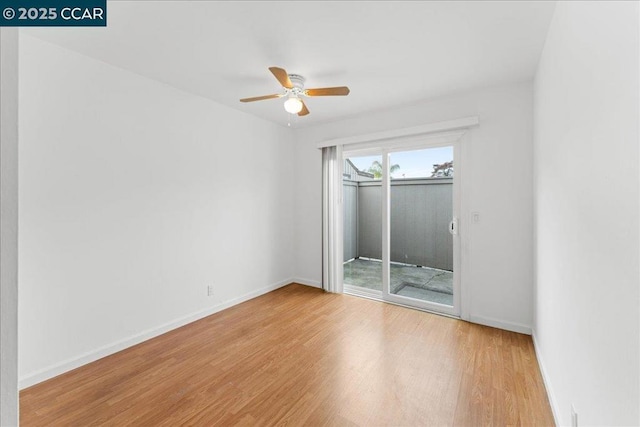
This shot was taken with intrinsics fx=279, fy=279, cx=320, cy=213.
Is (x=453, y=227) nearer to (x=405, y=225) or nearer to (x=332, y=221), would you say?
(x=405, y=225)

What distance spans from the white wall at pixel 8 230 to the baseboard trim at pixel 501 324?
361 cm

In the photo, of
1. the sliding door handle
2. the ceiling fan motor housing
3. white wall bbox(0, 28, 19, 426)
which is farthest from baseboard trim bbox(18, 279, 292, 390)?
the sliding door handle

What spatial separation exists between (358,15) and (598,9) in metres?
1.28

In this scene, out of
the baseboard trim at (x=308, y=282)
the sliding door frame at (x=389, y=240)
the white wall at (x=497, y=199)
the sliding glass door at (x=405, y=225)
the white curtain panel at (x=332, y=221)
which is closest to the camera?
the white wall at (x=497, y=199)

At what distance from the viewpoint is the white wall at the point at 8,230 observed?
59 cm

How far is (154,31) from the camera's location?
205cm

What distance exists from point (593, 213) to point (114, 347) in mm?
3547

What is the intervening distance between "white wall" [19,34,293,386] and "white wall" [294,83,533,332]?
2.74 meters

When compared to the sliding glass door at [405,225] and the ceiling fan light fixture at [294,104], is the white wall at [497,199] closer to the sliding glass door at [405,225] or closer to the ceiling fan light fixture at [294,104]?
the sliding glass door at [405,225]

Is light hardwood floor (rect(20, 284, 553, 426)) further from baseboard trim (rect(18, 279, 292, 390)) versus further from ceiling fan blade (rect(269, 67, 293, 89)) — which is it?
ceiling fan blade (rect(269, 67, 293, 89))

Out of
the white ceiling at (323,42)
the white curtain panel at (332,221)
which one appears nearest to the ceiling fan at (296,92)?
the white ceiling at (323,42)

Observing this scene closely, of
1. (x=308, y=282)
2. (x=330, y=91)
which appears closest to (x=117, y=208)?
(x=330, y=91)

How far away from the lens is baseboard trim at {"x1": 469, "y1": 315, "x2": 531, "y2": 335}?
2.89m

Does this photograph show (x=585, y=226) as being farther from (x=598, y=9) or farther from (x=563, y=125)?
(x=598, y=9)
